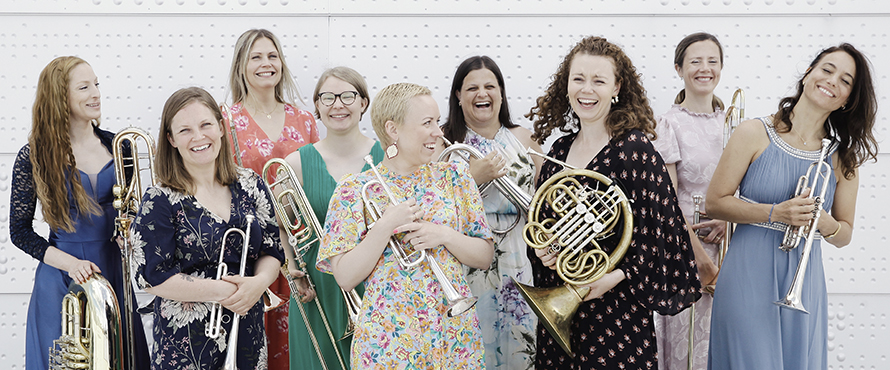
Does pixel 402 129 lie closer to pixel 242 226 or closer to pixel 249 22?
pixel 242 226

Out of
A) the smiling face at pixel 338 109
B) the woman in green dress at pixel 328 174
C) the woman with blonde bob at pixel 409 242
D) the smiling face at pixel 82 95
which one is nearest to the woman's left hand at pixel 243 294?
the woman with blonde bob at pixel 409 242

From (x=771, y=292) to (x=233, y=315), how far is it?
5.87 ft

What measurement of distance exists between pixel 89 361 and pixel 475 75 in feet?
5.97

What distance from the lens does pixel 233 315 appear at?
1770 millimetres

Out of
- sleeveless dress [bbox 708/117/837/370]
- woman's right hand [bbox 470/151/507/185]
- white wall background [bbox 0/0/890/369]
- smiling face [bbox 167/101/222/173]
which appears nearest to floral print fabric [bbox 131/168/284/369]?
smiling face [bbox 167/101/222/173]

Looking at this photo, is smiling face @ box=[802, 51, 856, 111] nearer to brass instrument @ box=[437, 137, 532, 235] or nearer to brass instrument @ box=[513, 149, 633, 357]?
brass instrument @ box=[513, 149, 633, 357]

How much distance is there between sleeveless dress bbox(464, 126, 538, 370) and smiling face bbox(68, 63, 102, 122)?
155 cm

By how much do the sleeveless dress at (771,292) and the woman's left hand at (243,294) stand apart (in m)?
1.61

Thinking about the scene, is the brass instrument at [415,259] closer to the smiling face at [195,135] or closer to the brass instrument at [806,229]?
the smiling face at [195,135]

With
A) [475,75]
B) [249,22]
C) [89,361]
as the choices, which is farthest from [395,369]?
[249,22]

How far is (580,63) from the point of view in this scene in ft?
6.15

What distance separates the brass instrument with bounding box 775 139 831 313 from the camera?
1.84 meters

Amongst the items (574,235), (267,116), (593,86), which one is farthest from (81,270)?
(593,86)

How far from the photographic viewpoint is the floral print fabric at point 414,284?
161 cm
